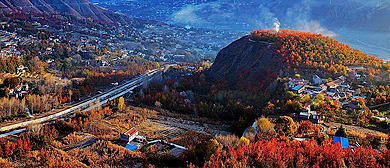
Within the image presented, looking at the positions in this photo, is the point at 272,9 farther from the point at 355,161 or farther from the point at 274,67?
the point at 355,161

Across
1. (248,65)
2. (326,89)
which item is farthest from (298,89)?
(248,65)

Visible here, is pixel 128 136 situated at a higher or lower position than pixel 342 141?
lower

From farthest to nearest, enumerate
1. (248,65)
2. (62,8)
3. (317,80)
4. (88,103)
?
(62,8)
(248,65)
(88,103)
(317,80)

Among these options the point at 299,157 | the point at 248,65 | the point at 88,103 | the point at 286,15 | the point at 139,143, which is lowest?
the point at 139,143

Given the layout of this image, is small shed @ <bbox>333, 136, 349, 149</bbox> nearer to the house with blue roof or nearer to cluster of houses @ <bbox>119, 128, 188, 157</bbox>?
cluster of houses @ <bbox>119, 128, 188, 157</bbox>

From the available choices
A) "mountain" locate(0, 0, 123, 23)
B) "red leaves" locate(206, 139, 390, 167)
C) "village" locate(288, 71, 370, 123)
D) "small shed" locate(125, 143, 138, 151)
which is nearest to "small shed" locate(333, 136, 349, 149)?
"red leaves" locate(206, 139, 390, 167)

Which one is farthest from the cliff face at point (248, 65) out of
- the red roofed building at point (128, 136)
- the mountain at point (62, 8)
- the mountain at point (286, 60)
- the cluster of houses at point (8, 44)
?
the mountain at point (62, 8)

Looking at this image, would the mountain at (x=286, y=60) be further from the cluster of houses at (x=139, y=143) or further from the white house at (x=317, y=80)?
the cluster of houses at (x=139, y=143)

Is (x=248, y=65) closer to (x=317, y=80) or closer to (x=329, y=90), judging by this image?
(x=317, y=80)
